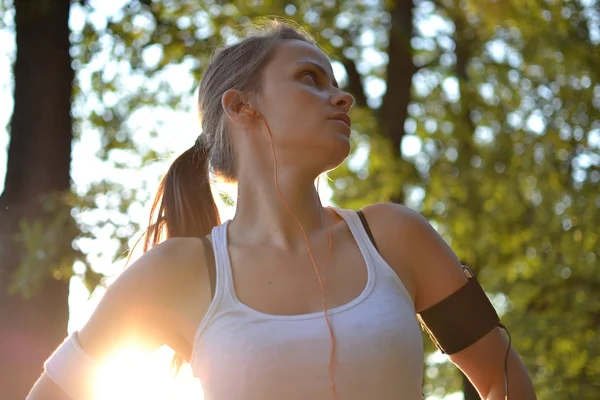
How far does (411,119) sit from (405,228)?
6.31 metres

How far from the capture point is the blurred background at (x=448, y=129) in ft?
22.7

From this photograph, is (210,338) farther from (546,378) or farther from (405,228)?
(546,378)

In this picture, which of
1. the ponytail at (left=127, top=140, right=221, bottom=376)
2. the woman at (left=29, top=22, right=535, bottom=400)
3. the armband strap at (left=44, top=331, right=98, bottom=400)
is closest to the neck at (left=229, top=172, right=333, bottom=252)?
the woman at (left=29, top=22, right=535, bottom=400)

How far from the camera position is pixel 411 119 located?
→ 342 inches

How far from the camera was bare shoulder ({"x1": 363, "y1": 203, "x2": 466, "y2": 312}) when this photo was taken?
2459 millimetres

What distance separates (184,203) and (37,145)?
2.97 metres

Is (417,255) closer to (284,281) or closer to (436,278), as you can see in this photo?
(436,278)

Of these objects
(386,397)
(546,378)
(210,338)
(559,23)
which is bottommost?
(546,378)

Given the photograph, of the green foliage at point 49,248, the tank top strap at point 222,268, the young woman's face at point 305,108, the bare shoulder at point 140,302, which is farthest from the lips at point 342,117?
the green foliage at point 49,248

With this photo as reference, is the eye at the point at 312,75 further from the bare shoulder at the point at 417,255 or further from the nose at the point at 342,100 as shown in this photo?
the bare shoulder at the point at 417,255

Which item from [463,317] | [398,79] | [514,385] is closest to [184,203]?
[463,317]

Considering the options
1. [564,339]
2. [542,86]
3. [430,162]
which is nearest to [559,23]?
[542,86]

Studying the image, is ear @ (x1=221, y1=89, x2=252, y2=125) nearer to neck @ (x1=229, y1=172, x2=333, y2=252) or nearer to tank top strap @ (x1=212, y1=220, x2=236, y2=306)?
neck @ (x1=229, y1=172, x2=333, y2=252)

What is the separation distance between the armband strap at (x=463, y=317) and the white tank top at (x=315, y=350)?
0.17 meters
